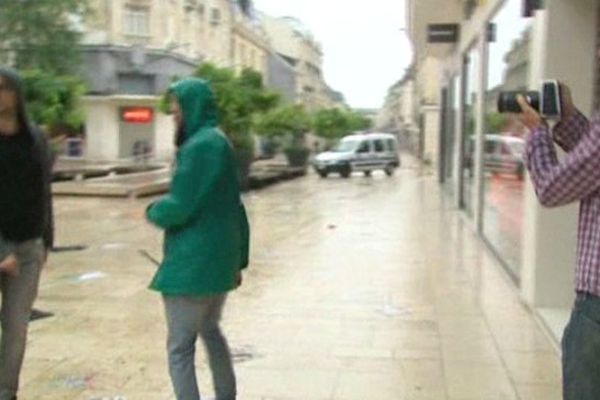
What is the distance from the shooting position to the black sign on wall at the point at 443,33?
55.5ft

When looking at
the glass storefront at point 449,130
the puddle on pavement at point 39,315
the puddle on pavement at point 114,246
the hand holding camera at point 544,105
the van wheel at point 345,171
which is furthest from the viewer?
the van wheel at point 345,171

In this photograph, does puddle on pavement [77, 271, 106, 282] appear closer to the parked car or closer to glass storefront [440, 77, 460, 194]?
the parked car

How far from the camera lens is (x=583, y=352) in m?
2.29

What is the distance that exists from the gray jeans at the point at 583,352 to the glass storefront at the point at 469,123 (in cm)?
1016

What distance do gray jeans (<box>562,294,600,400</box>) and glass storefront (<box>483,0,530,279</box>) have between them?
14.9 feet

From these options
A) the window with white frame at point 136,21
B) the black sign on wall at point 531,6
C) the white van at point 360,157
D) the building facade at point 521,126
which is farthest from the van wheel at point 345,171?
the black sign on wall at point 531,6

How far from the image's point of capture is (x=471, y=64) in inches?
555

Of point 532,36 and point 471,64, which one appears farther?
point 471,64

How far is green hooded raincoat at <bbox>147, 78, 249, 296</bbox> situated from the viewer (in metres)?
3.37

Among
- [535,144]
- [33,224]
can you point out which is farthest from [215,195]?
[535,144]

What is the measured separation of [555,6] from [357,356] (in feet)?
10.3

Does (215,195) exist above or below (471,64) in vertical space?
below

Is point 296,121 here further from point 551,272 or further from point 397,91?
point 397,91

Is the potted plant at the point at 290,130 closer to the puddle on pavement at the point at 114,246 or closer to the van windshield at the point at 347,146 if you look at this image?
the van windshield at the point at 347,146
